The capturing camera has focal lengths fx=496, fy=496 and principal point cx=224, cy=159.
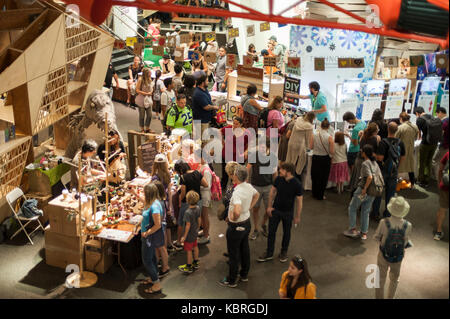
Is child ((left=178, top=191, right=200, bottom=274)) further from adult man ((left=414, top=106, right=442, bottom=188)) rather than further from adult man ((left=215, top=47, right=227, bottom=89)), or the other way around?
adult man ((left=215, top=47, right=227, bottom=89))

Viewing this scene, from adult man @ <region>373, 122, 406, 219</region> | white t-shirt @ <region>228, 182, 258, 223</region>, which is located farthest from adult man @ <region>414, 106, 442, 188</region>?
white t-shirt @ <region>228, 182, 258, 223</region>

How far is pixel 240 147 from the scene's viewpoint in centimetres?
791

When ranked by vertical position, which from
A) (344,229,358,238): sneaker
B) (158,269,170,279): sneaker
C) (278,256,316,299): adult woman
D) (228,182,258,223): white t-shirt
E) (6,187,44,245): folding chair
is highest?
(228,182,258,223): white t-shirt

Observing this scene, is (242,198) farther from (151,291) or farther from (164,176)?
(151,291)

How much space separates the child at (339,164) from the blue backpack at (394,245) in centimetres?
321

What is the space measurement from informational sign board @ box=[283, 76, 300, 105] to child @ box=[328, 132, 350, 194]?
156 cm

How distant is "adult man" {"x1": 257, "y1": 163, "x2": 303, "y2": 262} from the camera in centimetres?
614

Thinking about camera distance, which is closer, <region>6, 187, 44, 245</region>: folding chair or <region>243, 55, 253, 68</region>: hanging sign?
<region>6, 187, 44, 245</region>: folding chair

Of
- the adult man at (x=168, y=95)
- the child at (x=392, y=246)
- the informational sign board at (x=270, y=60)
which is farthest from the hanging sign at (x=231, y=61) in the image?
the child at (x=392, y=246)

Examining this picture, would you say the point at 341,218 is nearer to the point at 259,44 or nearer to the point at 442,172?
the point at 442,172

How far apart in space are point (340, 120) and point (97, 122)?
4.26m

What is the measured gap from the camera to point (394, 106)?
24.4 ft

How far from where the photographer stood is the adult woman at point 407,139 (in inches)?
233

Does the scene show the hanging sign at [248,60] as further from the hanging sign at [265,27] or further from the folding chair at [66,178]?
the folding chair at [66,178]
